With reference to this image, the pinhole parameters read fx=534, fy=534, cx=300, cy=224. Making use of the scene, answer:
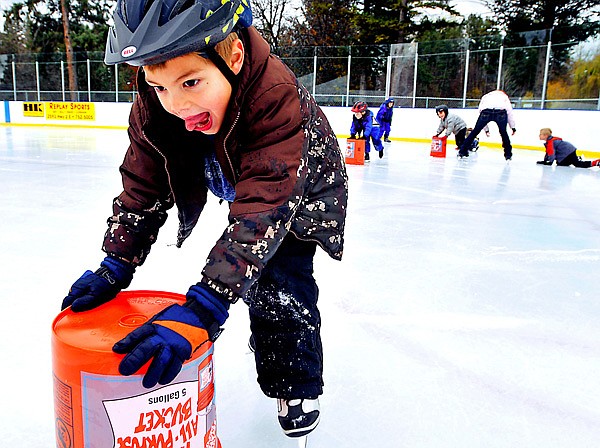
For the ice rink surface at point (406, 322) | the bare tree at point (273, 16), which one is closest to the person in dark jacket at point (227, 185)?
the ice rink surface at point (406, 322)

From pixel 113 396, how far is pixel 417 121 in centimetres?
1003

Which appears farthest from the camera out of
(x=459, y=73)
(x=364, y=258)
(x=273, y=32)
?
(x=273, y=32)

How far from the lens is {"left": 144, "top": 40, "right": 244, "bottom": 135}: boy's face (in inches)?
30.3

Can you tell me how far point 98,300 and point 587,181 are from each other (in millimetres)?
5314

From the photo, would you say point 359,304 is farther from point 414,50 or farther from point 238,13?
point 414,50

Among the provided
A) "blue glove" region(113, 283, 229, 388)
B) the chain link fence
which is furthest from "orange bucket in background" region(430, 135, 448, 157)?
"blue glove" region(113, 283, 229, 388)

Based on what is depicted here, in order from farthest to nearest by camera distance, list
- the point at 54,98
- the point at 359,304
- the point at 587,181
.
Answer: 1. the point at 54,98
2. the point at 587,181
3. the point at 359,304

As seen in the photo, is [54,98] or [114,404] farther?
[54,98]

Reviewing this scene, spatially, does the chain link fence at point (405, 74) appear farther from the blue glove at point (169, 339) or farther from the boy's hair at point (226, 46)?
the blue glove at point (169, 339)

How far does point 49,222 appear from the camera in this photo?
2588mm

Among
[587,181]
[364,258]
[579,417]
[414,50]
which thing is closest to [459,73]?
[414,50]

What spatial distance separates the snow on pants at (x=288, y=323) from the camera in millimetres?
996

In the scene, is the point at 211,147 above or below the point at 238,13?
below

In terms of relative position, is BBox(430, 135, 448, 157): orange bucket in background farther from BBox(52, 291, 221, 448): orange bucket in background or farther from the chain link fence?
BBox(52, 291, 221, 448): orange bucket in background
